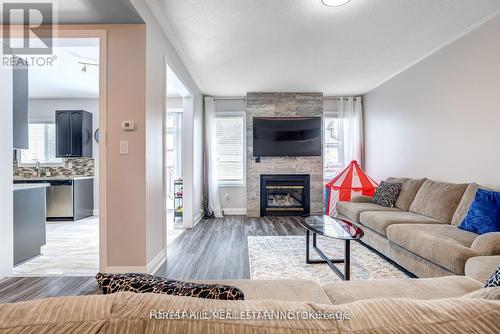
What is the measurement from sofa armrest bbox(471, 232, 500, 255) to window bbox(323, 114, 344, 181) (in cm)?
381

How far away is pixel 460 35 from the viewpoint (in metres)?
2.95

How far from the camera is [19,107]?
279 cm

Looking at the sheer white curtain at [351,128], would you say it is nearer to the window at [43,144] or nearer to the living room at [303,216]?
the living room at [303,216]

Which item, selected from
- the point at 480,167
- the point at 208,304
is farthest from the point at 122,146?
the point at 480,167

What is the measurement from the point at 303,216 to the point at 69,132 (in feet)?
17.1

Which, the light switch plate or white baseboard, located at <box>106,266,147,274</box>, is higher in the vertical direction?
the light switch plate

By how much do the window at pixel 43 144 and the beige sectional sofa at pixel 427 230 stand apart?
6.34 m

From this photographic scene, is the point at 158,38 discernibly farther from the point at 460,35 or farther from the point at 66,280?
the point at 460,35

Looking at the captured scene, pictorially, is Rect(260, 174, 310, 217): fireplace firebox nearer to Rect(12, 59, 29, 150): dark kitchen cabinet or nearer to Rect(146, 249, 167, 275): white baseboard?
Rect(146, 249, 167, 275): white baseboard

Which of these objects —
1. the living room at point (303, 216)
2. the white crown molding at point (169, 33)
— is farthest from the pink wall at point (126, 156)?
the white crown molding at point (169, 33)

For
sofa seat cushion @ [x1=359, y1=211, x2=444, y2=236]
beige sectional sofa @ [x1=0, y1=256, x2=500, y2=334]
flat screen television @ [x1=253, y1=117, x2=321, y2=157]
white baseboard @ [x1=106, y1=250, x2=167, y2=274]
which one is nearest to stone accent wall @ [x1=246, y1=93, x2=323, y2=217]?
flat screen television @ [x1=253, y1=117, x2=321, y2=157]

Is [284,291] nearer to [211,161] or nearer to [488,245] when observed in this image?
[488,245]

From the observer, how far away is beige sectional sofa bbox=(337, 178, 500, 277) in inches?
74.0

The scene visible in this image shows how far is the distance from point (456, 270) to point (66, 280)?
3.35 m
